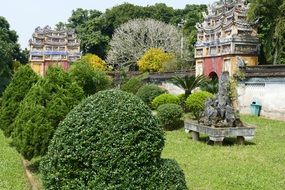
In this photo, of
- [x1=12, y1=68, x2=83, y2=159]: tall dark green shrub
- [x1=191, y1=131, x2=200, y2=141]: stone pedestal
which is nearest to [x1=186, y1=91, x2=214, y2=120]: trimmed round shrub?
[x1=191, y1=131, x2=200, y2=141]: stone pedestal

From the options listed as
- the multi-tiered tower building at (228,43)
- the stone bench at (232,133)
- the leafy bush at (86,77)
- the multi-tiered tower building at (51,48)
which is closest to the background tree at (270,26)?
the multi-tiered tower building at (228,43)

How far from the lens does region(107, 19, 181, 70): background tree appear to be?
139 feet

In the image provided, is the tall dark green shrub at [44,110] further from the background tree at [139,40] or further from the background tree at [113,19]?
the background tree at [113,19]

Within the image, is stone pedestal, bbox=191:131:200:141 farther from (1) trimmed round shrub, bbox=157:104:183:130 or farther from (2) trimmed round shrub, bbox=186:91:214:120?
(2) trimmed round shrub, bbox=186:91:214:120

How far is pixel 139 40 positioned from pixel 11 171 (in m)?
34.1

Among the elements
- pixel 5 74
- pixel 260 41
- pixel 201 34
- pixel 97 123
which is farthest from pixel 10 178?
pixel 5 74

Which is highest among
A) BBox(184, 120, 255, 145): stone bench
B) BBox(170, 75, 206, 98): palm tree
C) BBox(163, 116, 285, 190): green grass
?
BBox(170, 75, 206, 98): palm tree

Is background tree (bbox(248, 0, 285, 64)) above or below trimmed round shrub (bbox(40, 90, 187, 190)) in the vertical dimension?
above

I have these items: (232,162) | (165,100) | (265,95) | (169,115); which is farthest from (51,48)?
(232,162)

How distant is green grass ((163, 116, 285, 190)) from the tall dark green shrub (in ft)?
9.92

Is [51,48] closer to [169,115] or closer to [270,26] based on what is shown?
[270,26]

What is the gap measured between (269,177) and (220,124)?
182 inches

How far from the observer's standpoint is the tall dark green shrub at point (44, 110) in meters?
9.86

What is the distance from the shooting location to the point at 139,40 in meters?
43.4
